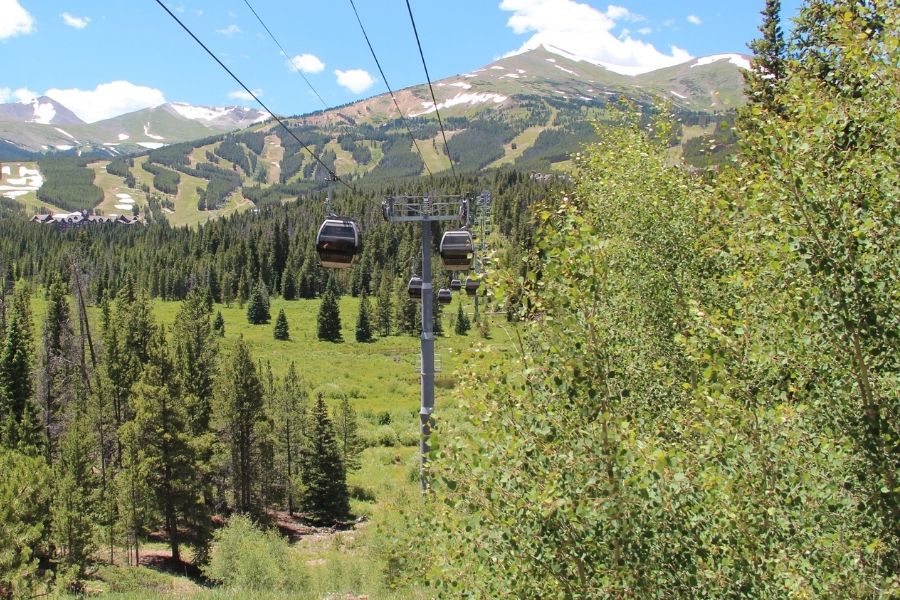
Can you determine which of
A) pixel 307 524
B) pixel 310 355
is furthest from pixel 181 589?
pixel 310 355

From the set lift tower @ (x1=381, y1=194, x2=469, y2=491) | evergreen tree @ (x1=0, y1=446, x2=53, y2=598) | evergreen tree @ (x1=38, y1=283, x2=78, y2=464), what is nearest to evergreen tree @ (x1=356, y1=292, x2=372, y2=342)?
evergreen tree @ (x1=38, y1=283, x2=78, y2=464)

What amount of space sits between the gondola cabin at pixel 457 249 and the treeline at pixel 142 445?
54.8ft

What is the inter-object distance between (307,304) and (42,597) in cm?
11970

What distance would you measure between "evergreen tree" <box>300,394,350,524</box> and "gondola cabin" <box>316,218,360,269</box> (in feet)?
102

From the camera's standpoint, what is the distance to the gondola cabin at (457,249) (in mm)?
18750

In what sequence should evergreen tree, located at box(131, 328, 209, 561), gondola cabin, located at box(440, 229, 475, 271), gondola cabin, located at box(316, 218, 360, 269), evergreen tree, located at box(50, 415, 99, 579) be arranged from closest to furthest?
gondola cabin, located at box(316, 218, 360, 269) < gondola cabin, located at box(440, 229, 475, 271) < evergreen tree, located at box(50, 415, 99, 579) < evergreen tree, located at box(131, 328, 209, 561)

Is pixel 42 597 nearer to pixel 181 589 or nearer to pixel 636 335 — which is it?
pixel 181 589

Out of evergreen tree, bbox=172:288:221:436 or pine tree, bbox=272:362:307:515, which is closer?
evergreen tree, bbox=172:288:221:436

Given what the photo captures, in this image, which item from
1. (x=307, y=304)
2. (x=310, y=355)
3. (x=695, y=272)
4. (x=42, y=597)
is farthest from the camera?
(x=307, y=304)

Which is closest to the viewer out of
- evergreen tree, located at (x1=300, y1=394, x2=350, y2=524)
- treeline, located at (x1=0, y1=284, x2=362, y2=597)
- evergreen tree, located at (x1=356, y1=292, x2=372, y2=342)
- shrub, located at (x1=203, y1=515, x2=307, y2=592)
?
shrub, located at (x1=203, y1=515, x2=307, y2=592)

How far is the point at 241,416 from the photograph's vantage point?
44875 millimetres

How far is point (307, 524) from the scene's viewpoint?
46781 mm

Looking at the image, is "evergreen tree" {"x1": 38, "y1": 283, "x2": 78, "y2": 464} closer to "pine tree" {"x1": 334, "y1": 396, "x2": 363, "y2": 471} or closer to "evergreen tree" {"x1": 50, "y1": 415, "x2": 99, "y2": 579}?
"evergreen tree" {"x1": 50, "y1": 415, "x2": 99, "y2": 579}

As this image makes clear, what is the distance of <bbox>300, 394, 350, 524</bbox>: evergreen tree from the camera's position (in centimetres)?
4522
